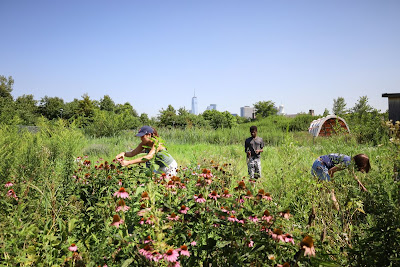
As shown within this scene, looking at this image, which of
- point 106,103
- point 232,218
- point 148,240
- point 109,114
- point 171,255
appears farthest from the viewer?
point 106,103

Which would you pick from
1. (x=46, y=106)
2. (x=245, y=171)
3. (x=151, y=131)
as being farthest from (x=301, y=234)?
(x=46, y=106)

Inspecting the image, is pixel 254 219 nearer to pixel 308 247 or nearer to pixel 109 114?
pixel 308 247

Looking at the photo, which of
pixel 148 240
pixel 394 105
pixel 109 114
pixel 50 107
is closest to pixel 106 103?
pixel 50 107

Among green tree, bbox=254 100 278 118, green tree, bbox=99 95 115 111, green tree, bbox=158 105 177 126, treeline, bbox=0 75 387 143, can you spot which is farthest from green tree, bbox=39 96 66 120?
green tree, bbox=254 100 278 118

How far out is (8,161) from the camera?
3.07m

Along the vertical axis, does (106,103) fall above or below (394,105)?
above

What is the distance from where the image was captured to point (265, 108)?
148ft

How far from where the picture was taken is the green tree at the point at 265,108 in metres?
45.2

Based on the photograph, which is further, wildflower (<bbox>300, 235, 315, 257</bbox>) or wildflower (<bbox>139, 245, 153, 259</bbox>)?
wildflower (<bbox>139, 245, 153, 259</bbox>)

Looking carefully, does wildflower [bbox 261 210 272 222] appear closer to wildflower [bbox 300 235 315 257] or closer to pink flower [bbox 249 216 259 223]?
pink flower [bbox 249 216 259 223]

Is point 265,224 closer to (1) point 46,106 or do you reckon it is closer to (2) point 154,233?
(2) point 154,233

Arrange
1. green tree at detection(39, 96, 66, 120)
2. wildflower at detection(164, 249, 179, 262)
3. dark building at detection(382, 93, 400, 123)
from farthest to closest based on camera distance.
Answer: green tree at detection(39, 96, 66, 120)
dark building at detection(382, 93, 400, 123)
wildflower at detection(164, 249, 179, 262)

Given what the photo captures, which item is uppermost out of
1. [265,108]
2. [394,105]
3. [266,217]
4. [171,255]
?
[265,108]

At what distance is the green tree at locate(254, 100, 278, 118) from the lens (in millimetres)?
45172
